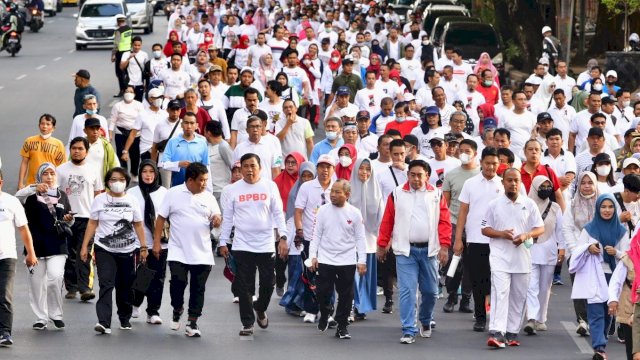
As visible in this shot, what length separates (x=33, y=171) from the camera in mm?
17484

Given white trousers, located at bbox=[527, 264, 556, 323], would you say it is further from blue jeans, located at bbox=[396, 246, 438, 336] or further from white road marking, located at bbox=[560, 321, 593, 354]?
blue jeans, located at bbox=[396, 246, 438, 336]

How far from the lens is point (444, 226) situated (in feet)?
47.1

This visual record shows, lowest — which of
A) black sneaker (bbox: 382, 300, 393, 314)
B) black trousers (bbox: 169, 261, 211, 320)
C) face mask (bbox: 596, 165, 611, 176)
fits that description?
black sneaker (bbox: 382, 300, 393, 314)

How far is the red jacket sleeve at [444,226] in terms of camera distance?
563 inches

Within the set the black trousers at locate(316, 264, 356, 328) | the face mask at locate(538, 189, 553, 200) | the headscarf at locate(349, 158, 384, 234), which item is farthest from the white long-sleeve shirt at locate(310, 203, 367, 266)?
the face mask at locate(538, 189, 553, 200)

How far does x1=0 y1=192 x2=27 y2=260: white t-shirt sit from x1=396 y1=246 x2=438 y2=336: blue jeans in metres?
3.30

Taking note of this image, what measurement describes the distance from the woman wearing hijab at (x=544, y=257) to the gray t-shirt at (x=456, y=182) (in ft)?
3.08

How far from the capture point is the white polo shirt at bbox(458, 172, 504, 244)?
14.9m

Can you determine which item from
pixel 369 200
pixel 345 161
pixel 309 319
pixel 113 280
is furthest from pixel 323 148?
pixel 113 280

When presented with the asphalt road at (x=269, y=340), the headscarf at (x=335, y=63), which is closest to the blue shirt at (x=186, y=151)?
the asphalt road at (x=269, y=340)

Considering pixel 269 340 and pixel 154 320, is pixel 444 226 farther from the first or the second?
pixel 154 320

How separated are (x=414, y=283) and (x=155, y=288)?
2.34 m

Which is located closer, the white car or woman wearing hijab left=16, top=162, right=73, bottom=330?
woman wearing hijab left=16, top=162, right=73, bottom=330

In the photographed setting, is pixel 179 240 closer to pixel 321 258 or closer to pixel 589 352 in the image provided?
pixel 321 258
